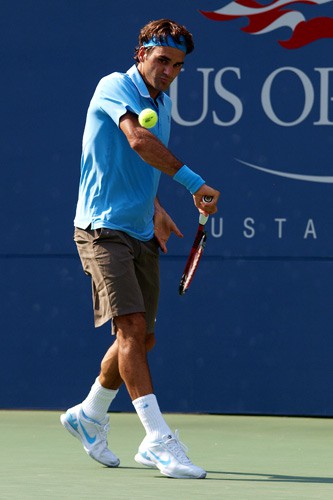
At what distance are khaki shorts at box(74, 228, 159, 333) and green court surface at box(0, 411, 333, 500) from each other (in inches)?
25.2

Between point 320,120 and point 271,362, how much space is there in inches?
53.2

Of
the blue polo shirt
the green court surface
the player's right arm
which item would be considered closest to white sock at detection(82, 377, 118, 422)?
the green court surface

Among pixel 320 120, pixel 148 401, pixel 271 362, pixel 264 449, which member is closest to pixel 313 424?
pixel 271 362

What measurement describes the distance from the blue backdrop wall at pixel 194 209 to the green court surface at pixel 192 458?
0.83 ft

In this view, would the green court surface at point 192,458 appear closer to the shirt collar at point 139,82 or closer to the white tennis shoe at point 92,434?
the white tennis shoe at point 92,434

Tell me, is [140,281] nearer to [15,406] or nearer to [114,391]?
[114,391]

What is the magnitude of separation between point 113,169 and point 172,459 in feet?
3.89

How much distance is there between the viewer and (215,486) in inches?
193

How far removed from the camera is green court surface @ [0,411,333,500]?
15.7ft

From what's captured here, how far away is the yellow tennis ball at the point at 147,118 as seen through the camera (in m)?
5.22

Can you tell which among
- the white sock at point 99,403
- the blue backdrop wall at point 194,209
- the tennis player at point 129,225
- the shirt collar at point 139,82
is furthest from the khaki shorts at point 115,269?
the blue backdrop wall at point 194,209

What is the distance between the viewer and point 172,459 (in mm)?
5113

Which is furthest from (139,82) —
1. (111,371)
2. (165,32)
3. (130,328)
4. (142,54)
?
(111,371)

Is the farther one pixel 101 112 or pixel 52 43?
pixel 52 43
